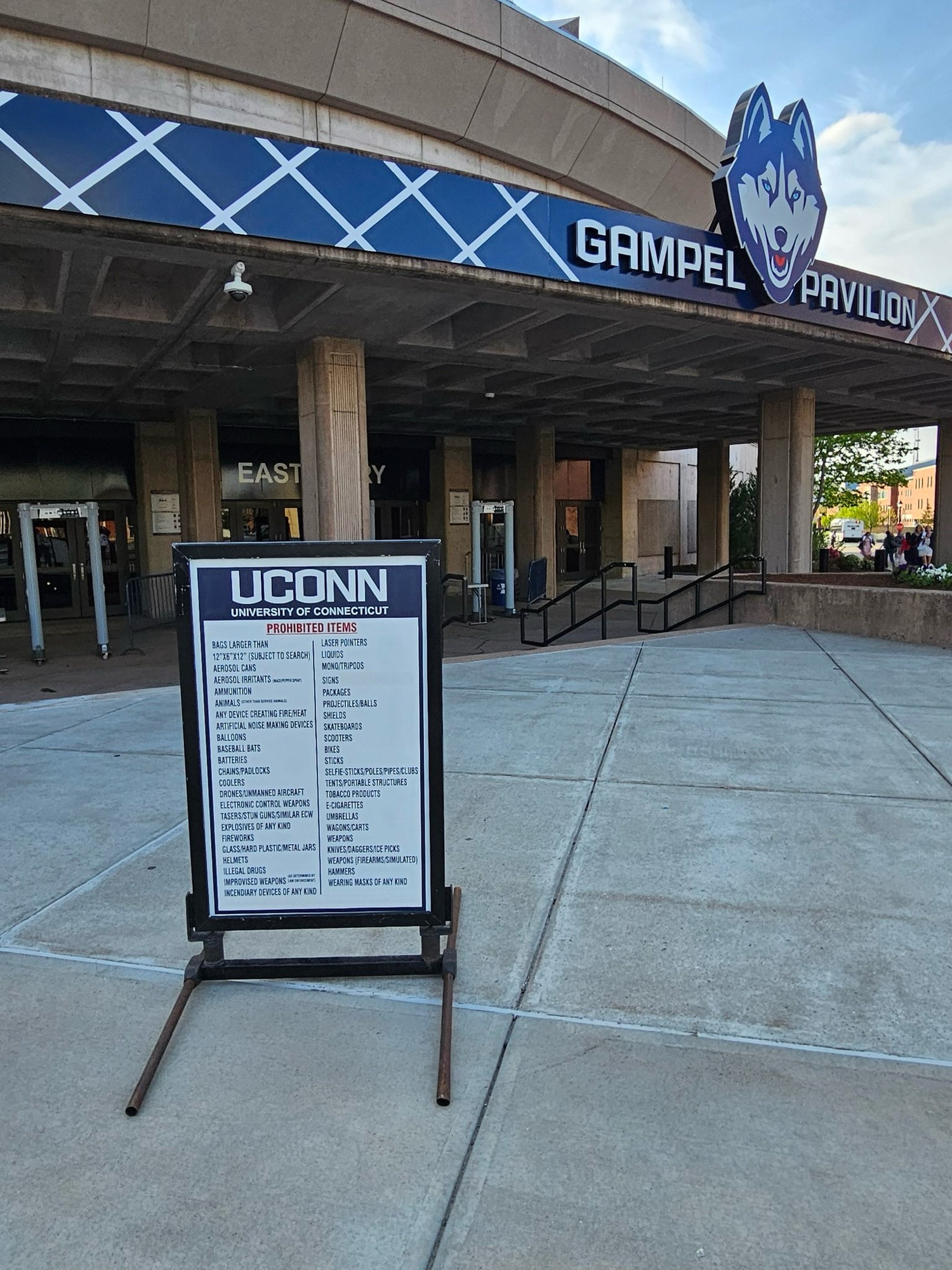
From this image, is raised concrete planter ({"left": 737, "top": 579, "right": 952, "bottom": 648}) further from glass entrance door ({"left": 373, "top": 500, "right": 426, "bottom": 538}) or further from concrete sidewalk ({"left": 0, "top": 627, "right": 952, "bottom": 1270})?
glass entrance door ({"left": 373, "top": 500, "right": 426, "bottom": 538})

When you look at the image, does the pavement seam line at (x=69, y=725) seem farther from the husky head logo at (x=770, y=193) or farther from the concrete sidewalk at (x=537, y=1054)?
the husky head logo at (x=770, y=193)

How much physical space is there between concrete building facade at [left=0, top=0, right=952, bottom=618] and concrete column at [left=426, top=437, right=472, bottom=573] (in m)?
2.80

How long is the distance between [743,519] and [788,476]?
11866mm

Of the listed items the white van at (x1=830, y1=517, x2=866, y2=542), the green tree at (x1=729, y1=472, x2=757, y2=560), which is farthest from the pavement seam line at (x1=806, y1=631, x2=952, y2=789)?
the white van at (x1=830, y1=517, x2=866, y2=542)

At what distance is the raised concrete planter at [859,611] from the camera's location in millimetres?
11609

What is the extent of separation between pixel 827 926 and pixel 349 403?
1029 cm

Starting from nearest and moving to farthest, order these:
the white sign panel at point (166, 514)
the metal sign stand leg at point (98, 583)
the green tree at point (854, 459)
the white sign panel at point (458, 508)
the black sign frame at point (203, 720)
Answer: the black sign frame at point (203, 720) < the metal sign stand leg at point (98, 583) < the white sign panel at point (166, 514) < the white sign panel at point (458, 508) < the green tree at point (854, 459)

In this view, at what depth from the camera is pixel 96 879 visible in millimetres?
4305

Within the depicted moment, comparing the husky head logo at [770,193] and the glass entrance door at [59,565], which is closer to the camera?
the husky head logo at [770,193]

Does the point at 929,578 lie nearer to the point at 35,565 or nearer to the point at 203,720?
the point at 203,720

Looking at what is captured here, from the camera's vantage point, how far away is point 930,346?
15.0m

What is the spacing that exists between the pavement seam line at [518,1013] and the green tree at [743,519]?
2559cm

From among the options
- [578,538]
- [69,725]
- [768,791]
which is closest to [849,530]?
[578,538]

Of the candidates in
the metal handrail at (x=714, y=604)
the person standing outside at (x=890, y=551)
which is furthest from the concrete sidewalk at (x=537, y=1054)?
Result: the person standing outside at (x=890, y=551)
